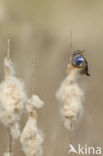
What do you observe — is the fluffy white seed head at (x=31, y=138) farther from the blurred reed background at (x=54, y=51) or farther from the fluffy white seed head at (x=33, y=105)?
the blurred reed background at (x=54, y=51)

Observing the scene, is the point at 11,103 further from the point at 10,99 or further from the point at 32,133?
the point at 32,133

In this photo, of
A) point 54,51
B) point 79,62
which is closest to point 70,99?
point 79,62

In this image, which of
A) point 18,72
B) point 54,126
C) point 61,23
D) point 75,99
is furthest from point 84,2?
point 75,99

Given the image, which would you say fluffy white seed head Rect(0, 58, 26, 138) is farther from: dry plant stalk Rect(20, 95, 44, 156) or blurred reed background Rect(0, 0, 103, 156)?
blurred reed background Rect(0, 0, 103, 156)

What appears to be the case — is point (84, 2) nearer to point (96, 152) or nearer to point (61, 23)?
point (61, 23)

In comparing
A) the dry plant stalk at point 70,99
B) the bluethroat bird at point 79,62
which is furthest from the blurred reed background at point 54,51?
the dry plant stalk at point 70,99
